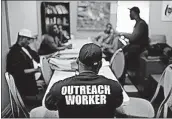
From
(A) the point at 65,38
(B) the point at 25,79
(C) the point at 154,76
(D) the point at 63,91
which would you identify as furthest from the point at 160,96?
(A) the point at 65,38

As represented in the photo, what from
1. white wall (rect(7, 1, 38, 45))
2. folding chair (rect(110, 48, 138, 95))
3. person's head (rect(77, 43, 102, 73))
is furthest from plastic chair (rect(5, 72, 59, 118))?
white wall (rect(7, 1, 38, 45))

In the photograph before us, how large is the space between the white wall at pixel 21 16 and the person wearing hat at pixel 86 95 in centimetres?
189

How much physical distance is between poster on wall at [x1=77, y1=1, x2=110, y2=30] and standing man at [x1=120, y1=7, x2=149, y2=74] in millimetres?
1081

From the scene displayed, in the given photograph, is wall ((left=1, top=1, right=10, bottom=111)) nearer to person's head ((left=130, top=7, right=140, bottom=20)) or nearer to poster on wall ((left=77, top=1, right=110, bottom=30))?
person's head ((left=130, top=7, right=140, bottom=20))

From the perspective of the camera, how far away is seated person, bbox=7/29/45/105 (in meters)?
2.65

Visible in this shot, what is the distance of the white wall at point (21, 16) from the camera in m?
3.24

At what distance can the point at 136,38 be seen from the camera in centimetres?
339

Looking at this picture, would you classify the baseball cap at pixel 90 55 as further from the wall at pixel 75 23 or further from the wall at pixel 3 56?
the wall at pixel 75 23

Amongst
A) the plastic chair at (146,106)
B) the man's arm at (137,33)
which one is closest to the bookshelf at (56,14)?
the man's arm at (137,33)

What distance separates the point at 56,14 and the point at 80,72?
10.8ft

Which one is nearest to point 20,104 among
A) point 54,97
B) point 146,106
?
point 54,97

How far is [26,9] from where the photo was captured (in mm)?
4059

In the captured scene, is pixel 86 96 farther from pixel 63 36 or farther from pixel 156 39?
pixel 63 36

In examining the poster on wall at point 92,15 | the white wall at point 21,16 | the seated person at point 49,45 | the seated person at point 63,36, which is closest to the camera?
the white wall at point 21,16
